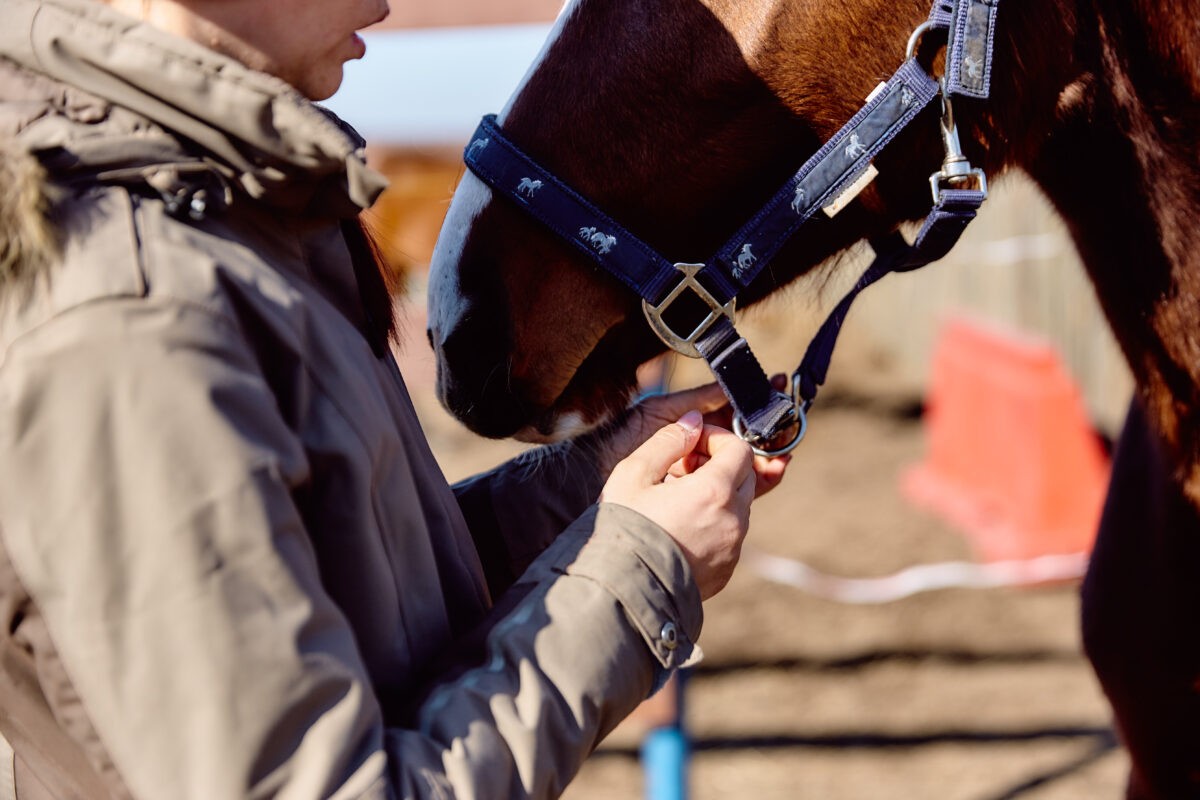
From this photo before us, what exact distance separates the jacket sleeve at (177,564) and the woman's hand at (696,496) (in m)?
0.32

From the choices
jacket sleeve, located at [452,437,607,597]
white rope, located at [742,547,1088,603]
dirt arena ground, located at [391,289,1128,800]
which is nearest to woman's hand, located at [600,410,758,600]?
jacket sleeve, located at [452,437,607,597]

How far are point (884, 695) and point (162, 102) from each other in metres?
3.27

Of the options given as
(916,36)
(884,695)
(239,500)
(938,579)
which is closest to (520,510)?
(239,500)

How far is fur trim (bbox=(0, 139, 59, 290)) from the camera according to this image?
2.56ft

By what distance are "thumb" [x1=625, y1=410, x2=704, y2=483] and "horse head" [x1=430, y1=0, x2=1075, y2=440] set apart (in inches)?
13.9

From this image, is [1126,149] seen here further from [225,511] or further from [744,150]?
[225,511]

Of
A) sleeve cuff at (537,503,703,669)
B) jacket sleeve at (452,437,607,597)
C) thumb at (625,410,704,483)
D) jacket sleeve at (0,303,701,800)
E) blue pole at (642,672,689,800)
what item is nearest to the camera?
jacket sleeve at (0,303,701,800)

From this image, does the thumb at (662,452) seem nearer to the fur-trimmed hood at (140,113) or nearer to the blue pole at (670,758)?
the fur-trimmed hood at (140,113)

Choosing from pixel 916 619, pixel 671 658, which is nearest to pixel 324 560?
pixel 671 658

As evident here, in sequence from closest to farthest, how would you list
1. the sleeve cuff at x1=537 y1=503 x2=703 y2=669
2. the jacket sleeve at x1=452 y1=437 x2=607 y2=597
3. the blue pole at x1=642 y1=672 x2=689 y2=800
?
the sleeve cuff at x1=537 y1=503 x2=703 y2=669
the jacket sleeve at x1=452 y1=437 x2=607 y2=597
the blue pole at x1=642 y1=672 x2=689 y2=800

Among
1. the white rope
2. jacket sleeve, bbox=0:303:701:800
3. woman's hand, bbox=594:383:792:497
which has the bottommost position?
the white rope

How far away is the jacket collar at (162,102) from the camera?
84 centimetres

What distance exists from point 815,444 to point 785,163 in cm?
473

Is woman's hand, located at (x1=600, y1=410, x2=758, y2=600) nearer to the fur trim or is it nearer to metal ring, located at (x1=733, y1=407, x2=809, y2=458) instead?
metal ring, located at (x1=733, y1=407, x2=809, y2=458)
